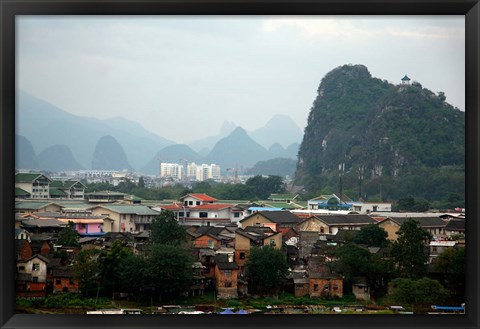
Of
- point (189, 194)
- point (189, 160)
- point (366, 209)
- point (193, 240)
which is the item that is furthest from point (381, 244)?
point (189, 160)

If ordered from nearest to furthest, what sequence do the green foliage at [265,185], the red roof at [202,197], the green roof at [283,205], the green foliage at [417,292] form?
1. the green foliage at [417,292]
2. the red roof at [202,197]
3. the green roof at [283,205]
4. the green foliage at [265,185]

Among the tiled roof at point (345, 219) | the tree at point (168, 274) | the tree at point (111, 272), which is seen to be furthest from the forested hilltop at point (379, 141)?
the tree at point (111, 272)

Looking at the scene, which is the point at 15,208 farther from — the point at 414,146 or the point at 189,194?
the point at 414,146

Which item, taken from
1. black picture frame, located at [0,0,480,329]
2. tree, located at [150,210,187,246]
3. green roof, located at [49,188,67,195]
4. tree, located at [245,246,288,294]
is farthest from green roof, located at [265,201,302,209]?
black picture frame, located at [0,0,480,329]

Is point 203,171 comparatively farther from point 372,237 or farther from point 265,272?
point 265,272

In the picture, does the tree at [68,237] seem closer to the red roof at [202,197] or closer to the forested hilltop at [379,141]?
the red roof at [202,197]

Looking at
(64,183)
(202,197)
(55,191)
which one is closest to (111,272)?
(55,191)
